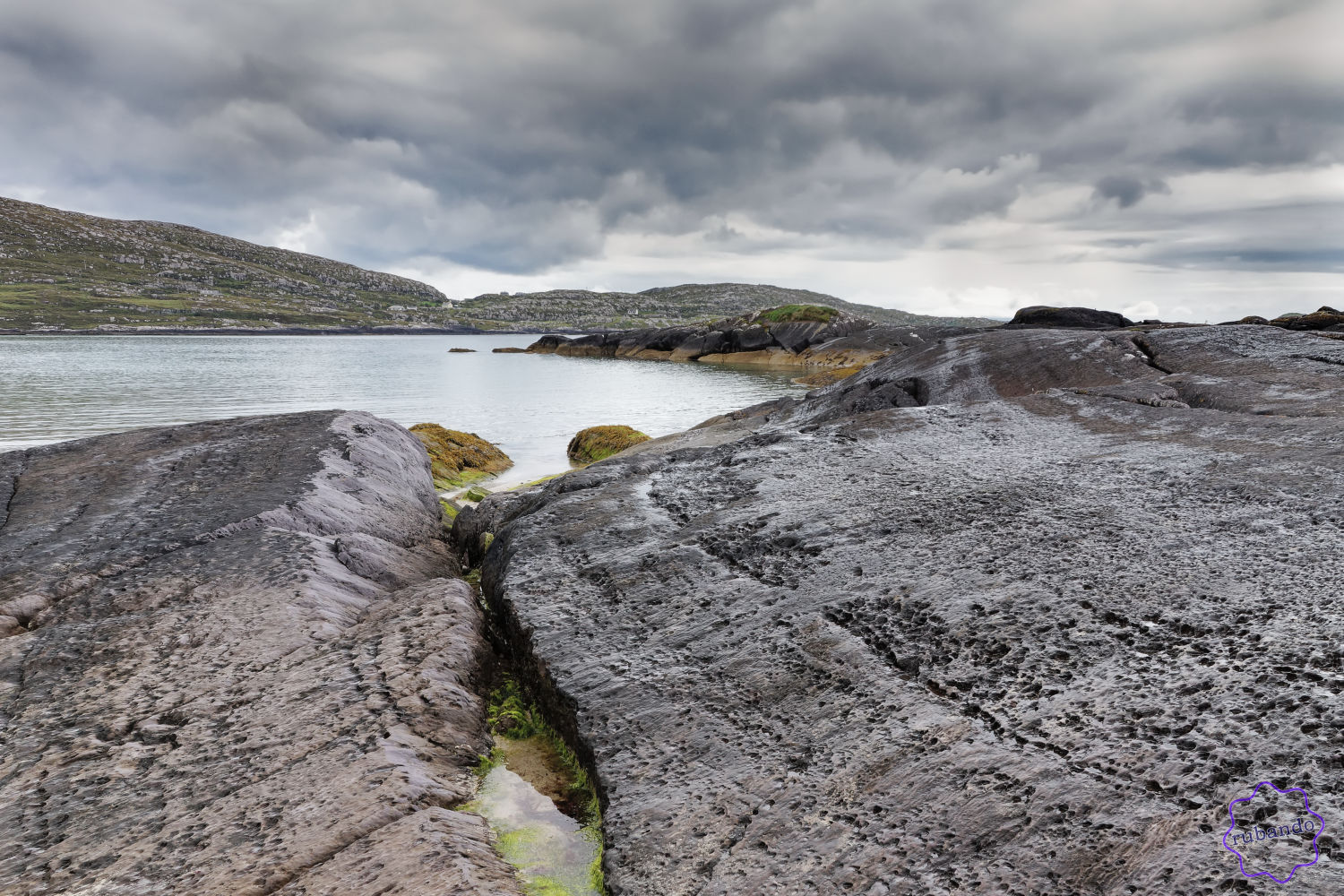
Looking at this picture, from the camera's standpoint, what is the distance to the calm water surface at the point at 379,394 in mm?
34281

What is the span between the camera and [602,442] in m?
26.5

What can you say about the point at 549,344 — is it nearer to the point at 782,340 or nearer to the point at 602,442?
the point at 782,340

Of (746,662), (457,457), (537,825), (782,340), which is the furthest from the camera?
(782,340)

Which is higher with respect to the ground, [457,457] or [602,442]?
[602,442]

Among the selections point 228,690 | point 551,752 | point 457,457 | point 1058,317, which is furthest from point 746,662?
point 1058,317

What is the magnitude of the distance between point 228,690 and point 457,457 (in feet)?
60.6

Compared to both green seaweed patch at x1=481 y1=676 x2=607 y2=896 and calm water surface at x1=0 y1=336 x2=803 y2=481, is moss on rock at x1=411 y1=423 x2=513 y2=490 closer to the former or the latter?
calm water surface at x1=0 y1=336 x2=803 y2=481

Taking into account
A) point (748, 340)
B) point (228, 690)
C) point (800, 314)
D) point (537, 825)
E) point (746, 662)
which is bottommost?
point (537, 825)

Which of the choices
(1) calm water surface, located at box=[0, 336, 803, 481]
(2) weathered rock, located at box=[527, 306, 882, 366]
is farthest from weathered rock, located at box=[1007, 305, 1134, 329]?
(2) weathered rock, located at box=[527, 306, 882, 366]

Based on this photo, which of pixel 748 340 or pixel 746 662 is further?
pixel 748 340

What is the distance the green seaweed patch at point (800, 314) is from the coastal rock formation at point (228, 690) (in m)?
87.1

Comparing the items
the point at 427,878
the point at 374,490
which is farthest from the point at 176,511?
the point at 427,878

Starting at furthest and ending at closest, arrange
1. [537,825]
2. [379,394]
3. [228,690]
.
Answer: [379,394] < [228,690] < [537,825]

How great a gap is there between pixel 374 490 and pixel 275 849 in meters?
→ 8.32
